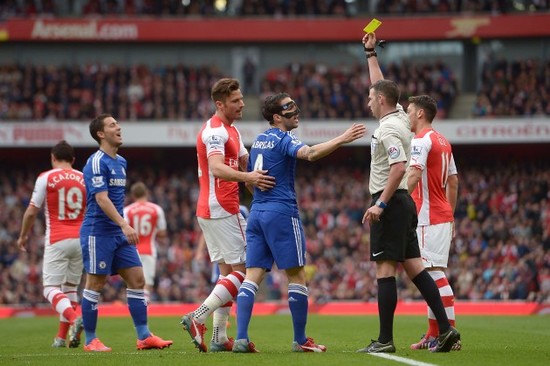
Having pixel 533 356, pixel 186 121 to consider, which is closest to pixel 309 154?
pixel 533 356

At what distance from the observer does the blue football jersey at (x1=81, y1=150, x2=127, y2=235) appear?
10.9m

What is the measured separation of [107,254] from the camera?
35.6 ft

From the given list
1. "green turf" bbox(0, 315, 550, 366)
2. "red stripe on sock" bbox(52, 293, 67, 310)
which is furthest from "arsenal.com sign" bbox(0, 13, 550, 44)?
"red stripe on sock" bbox(52, 293, 67, 310)

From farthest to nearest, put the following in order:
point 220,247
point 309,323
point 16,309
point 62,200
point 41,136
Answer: point 41,136
point 16,309
point 309,323
point 62,200
point 220,247

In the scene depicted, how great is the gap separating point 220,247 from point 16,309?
14.4 metres

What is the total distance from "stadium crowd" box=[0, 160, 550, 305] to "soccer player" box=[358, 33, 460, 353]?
51.2 ft

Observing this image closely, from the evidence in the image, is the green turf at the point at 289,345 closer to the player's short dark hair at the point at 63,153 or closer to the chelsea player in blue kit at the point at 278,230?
the chelsea player in blue kit at the point at 278,230

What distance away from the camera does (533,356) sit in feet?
30.0

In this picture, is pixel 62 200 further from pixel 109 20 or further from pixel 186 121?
pixel 109 20

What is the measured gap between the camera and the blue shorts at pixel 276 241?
9516 millimetres

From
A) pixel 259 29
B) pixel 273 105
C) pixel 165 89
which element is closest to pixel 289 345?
pixel 273 105

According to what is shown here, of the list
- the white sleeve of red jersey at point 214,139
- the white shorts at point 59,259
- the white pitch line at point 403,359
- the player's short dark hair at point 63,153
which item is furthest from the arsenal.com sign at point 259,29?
the white pitch line at point 403,359

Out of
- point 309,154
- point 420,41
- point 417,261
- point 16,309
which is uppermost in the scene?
point 420,41

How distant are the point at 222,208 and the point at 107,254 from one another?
1.51 meters
